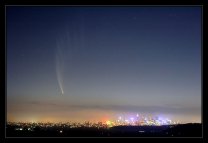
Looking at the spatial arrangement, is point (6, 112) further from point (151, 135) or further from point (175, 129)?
point (175, 129)

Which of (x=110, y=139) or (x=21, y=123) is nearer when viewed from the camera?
(x=110, y=139)
